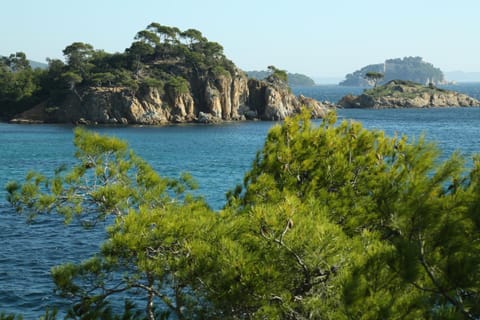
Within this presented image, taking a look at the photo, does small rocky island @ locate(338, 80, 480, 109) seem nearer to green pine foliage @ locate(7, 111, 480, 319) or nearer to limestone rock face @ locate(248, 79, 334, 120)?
limestone rock face @ locate(248, 79, 334, 120)

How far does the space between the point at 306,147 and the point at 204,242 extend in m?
3.86

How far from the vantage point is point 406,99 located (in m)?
139

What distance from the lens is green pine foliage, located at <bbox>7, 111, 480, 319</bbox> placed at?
6516 millimetres

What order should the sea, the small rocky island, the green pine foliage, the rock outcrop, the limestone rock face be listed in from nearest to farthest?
the green pine foliage, the sea, the rock outcrop, the limestone rock face, the small rocky island

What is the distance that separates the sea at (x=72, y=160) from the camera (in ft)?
72.8

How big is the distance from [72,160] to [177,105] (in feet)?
139

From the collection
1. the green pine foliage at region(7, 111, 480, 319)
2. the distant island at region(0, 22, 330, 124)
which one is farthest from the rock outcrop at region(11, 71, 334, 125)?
the green pine foliage at region(7, 111, 480, 319)

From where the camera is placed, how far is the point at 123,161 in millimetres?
13250

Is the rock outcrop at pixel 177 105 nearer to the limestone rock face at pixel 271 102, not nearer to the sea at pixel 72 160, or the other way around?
the limestone rock face at pixel 271 102

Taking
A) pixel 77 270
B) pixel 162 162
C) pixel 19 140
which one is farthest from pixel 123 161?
pixel 19 140

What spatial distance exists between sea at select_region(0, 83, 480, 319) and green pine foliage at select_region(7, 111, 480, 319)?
1.27m

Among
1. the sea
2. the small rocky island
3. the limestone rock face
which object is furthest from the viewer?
the small rocky island

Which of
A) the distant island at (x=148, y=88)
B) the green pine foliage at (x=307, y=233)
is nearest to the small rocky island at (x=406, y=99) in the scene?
the distant island at (x=148, y=88)

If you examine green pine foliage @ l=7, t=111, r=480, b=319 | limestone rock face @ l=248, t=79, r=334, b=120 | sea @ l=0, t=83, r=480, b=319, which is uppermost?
green pine foliage @ l=7, t=111, r=480, b=319
